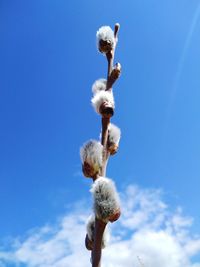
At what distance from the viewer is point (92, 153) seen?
3.14m

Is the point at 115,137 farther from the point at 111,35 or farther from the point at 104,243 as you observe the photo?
the point at 111,35

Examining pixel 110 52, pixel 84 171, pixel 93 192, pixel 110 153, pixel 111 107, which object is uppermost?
pixel 110 52

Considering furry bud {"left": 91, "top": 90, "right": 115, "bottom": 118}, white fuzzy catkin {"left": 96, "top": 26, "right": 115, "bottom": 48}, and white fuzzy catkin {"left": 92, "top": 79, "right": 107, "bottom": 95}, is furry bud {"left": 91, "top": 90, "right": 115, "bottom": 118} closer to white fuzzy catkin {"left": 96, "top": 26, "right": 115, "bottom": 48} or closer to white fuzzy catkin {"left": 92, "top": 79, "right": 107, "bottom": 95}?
white fuzzy catkin {"left": 92, "top": 79, "right": 107, "bottom": 95}

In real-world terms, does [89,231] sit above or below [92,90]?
below

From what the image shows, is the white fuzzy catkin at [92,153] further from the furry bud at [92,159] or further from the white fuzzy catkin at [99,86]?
the white fuzzy catkin at [99,86]

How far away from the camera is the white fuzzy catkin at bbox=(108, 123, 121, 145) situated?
350 cm

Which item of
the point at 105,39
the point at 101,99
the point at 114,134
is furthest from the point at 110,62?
the point at 114,134

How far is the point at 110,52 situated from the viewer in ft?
13.5

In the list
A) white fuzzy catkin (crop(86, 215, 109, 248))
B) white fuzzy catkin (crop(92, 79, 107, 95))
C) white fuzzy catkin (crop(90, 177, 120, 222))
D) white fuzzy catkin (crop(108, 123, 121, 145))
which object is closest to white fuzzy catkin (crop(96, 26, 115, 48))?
white fuzzy catkin (crop(92, 79, 107, 95))

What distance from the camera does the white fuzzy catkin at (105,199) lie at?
111 inches

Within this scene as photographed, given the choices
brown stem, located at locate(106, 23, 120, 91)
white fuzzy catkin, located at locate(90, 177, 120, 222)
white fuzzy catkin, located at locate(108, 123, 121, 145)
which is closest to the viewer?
white fuzzy catkin, located at locate(90, 177, 120, 222)

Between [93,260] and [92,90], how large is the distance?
179cm

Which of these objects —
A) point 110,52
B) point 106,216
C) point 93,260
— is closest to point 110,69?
point 110,52

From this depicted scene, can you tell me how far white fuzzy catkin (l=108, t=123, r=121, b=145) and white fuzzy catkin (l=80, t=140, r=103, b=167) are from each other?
295 mm
